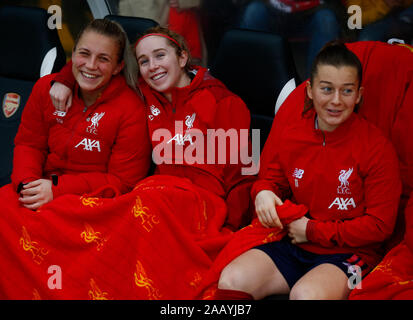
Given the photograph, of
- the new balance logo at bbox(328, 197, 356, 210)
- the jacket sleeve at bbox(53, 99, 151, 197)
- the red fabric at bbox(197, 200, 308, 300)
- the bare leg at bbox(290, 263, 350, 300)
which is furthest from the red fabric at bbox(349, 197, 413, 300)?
the jacket sleeve at bbox(53, 99, 151, 197)

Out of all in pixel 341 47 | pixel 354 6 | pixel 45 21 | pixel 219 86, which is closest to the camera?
pixel 341 47

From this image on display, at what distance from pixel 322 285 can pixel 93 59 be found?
1.04 metres

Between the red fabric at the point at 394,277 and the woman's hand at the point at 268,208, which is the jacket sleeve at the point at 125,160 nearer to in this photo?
the woman's hand at the point at 268,208

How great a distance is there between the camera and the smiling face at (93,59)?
1.80 meters

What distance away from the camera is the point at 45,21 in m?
2.27

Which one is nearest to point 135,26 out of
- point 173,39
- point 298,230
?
point 173,39

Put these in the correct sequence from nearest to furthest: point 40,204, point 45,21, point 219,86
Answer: point 40,204, point 219,86, point 45,21

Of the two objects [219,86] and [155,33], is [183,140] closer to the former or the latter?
[219,86]

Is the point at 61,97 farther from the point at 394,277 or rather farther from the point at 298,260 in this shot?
the point at 394,277

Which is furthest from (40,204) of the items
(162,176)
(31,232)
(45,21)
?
(45,21)

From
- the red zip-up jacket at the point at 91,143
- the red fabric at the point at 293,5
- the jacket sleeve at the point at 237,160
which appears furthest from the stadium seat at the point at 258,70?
the red fabric at the point at 293,5

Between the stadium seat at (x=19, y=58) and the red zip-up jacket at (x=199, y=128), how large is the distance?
2.16 feet

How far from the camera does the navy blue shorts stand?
1452 mm

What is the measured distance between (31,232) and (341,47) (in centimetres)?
109
